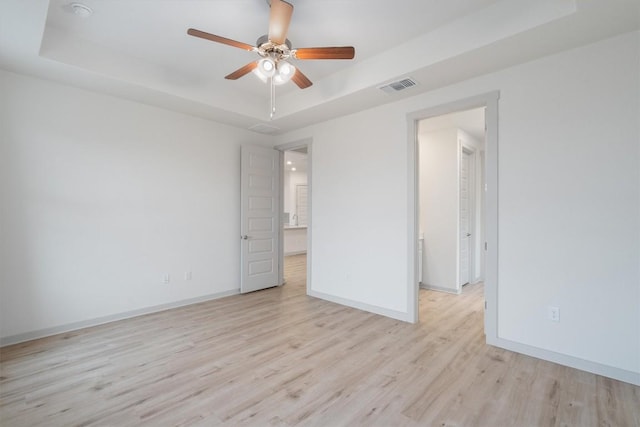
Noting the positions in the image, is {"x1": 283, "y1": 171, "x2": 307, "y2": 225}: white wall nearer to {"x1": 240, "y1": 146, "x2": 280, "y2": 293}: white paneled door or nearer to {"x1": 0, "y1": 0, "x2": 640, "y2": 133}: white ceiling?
{"x1": 240, "y1": 146, "x2": 280, "y2": 293}: white paneled door

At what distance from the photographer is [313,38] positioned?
9.77ft

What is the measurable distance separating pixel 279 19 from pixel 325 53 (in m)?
0.42

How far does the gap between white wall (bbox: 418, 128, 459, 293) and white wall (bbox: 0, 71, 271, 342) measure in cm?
340

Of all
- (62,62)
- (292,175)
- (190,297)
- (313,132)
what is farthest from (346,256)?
(292,175)

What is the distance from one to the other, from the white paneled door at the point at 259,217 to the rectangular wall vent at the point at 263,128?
11.7 inches

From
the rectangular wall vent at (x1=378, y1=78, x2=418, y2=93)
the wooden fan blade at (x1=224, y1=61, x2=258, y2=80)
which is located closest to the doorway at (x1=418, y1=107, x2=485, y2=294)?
the rectangular wall vent at (x1=378, y1=78, x2=418, y2=93)

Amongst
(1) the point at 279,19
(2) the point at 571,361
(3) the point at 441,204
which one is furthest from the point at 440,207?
(1) the point at 279,19

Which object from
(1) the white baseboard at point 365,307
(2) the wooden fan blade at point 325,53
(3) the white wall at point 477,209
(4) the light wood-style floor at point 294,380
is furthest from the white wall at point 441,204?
(2) the wooden fan blade at point 325,53

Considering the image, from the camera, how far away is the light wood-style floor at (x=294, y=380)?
1997mm

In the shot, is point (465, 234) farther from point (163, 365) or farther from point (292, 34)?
point (163, 365)

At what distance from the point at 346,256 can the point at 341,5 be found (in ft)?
9.91

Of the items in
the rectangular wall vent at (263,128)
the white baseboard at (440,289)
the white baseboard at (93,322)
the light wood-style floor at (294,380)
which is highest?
the rectangular wall vent at (263,128)

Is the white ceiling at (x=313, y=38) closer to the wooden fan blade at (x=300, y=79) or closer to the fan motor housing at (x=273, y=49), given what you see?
the fan motor housing at (x=273, y=49)

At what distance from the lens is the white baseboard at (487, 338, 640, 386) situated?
7.77 feet
